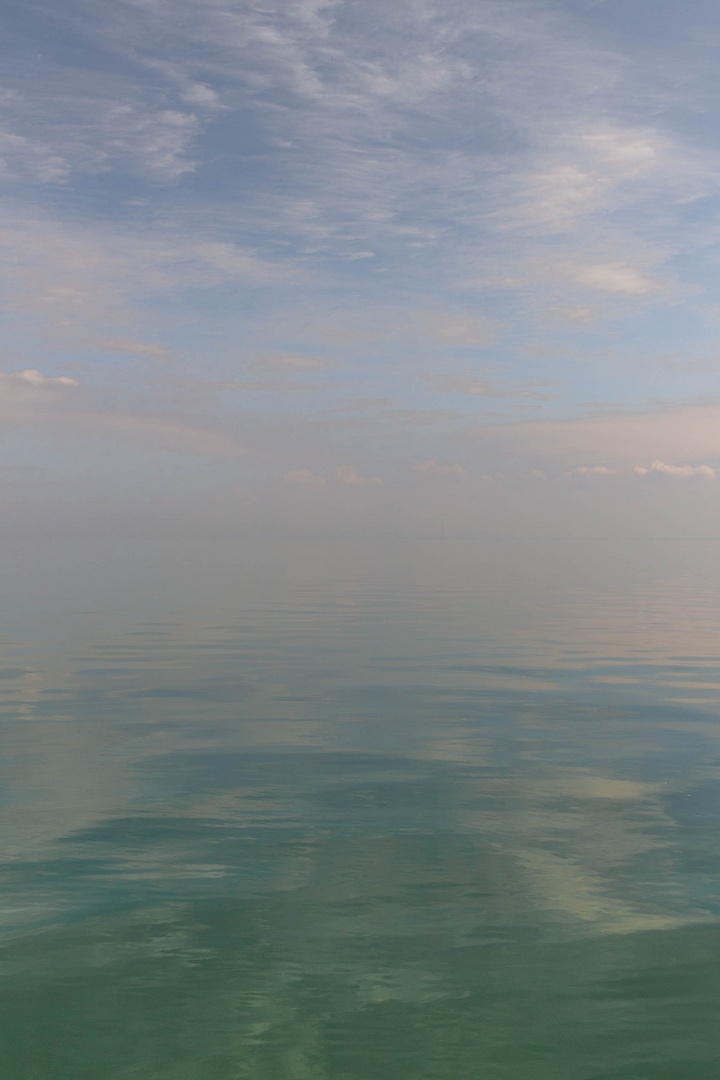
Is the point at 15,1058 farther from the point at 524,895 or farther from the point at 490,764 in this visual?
the point at 490,764

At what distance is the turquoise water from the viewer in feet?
20.0

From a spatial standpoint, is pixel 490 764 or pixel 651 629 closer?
pixel 490 764

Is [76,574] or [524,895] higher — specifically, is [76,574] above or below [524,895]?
above

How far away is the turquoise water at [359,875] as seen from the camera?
6.09m

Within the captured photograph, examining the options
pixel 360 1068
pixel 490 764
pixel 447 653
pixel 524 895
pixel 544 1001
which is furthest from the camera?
pixel 447 653

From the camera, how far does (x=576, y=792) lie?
12188 mm

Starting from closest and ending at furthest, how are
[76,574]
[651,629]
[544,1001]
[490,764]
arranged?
[544,1001], [490,764], [651,629], [76,574]

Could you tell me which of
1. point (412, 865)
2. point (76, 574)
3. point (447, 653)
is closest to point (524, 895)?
point (412, 865)

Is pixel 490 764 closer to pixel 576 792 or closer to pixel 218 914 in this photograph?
pixel 576 792

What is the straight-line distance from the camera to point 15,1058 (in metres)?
5.84

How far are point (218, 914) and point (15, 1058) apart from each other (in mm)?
2423

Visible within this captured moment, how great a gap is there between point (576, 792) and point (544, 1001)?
5.87m

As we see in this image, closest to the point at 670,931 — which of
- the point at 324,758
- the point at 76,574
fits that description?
the point at 324,758

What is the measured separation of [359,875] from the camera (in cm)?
898
